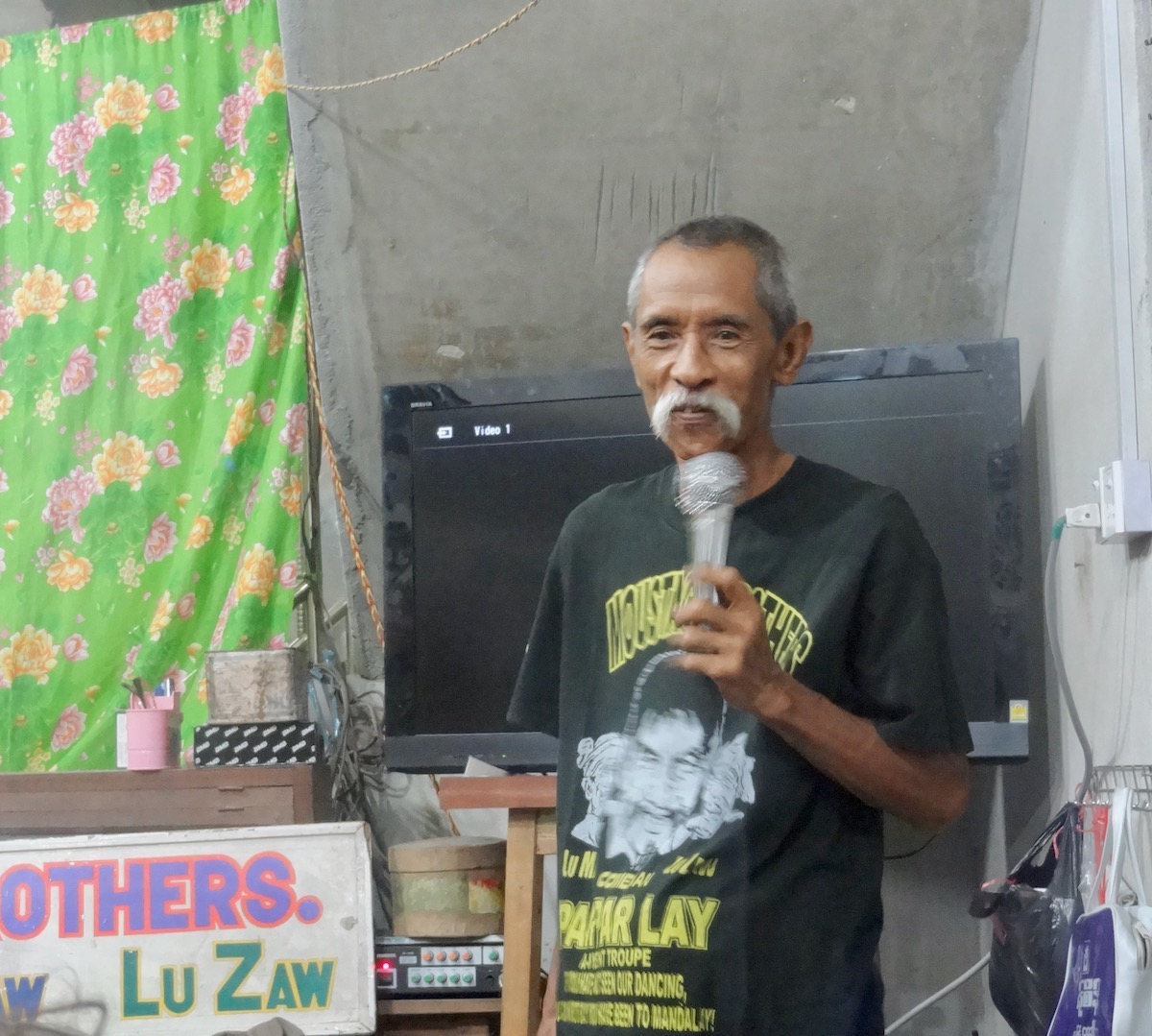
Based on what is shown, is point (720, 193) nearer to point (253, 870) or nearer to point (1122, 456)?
point (1122, 456)

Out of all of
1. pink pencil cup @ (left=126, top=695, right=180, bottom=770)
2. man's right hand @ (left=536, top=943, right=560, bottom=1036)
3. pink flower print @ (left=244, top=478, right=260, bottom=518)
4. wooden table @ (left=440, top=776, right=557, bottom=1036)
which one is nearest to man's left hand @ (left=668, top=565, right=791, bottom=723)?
man's right hand @ (left=536, top=943, right=560, bottom=1036)

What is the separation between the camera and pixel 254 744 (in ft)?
7.84

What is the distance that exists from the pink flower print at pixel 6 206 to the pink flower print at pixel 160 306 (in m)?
0.36

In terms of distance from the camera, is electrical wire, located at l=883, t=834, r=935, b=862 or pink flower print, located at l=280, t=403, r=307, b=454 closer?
electrical wire, located at l=883, t=834, r=935, b=862

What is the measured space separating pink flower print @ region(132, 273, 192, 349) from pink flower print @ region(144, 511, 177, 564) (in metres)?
0.40

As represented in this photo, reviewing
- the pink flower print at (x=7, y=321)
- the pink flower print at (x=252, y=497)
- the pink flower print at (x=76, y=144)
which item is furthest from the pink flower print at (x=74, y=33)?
the pink flower print at (x=252, y=497)

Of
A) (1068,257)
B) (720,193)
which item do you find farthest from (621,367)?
(1068,257)

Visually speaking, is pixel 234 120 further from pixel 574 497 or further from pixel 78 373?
pixel 574 497

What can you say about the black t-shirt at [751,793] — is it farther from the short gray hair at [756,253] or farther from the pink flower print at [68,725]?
the pink flower print at [68,725]

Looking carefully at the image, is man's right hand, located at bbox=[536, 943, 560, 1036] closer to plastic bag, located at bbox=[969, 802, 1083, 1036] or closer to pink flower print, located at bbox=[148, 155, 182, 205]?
plastic bag, located at bbox=[969, 802, 1083, 1036]

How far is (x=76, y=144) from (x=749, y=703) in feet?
8.02

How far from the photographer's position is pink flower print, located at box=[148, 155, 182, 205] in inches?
111

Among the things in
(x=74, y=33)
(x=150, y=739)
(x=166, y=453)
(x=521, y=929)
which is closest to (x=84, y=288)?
(x=166, y=453)

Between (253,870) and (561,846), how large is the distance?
1250 mm
